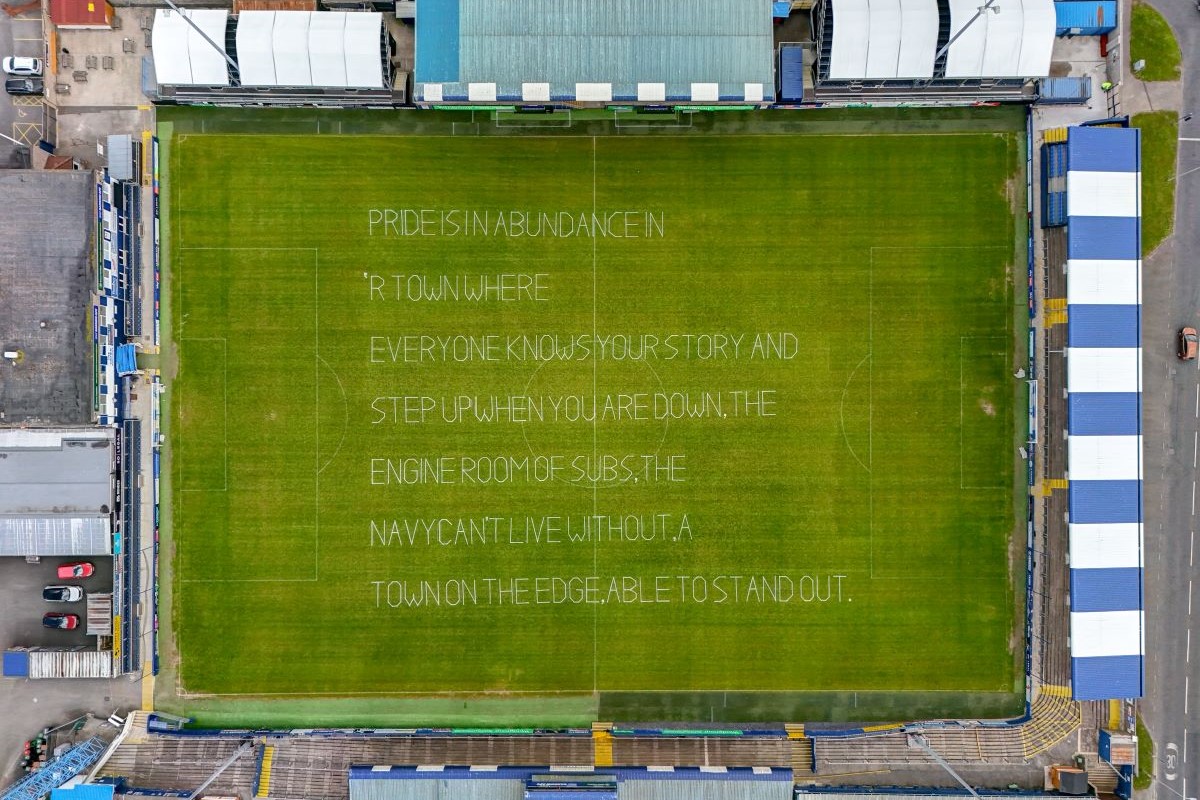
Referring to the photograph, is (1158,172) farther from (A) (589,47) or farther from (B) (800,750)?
(B) (800,750)

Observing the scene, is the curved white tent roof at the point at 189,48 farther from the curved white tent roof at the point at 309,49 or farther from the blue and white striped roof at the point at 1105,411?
the blue and white striped roof at the point at 1105,411

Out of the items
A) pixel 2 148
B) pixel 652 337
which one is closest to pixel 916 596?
pixel 652 337

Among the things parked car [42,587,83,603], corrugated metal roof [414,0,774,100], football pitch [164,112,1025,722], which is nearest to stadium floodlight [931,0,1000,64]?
football pitch [164,112,1025,722]

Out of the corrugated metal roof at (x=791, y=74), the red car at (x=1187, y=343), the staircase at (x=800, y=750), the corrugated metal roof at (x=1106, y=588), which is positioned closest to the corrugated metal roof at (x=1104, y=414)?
the red car at (x=1187, y=343)

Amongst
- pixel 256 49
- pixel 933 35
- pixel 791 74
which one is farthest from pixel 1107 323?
pixel 256 49

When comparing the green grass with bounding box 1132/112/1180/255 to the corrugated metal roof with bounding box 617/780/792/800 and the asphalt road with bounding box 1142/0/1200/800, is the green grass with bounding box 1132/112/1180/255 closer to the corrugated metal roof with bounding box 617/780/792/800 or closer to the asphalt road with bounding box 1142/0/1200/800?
the asphalt road with bounding box 1142/0/1200/800

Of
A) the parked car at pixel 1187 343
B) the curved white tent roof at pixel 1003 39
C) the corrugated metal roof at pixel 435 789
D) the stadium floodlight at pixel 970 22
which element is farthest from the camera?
the parked car at pixel 1187 343
